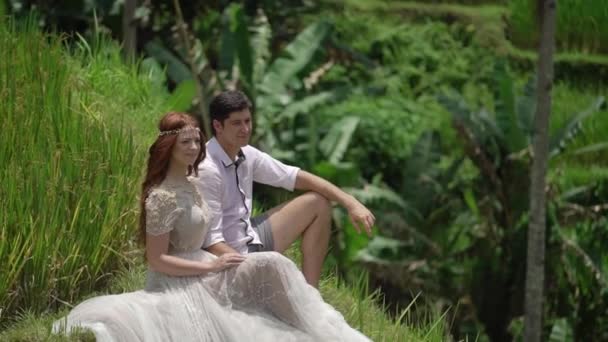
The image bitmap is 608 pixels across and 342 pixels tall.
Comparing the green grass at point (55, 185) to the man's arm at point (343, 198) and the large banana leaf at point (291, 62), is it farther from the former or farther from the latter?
the large banana leaf at point (291, 62)

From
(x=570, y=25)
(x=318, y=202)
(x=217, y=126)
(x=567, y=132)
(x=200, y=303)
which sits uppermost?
(x=217, y=126)

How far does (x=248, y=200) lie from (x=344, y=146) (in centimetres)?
868

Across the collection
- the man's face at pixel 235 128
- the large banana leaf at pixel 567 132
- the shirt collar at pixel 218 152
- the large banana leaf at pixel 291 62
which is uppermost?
the man's face at pixel 235 128

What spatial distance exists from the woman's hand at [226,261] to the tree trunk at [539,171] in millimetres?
7100

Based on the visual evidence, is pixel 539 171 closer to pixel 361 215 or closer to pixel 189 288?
pixel 361 215

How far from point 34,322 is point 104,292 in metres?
0.57

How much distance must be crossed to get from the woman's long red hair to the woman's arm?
0.37ft

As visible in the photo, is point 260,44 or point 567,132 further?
point 260,44

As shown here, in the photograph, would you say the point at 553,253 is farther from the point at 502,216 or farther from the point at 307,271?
the point at 307,271

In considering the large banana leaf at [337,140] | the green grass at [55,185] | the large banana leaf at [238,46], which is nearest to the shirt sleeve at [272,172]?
the green grass at [55,185]

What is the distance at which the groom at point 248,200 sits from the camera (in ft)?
16.7

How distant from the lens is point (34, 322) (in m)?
5.29

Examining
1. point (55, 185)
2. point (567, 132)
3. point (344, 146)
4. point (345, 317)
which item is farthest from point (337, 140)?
point (55, 185)

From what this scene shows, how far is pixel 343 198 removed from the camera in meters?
5.30
